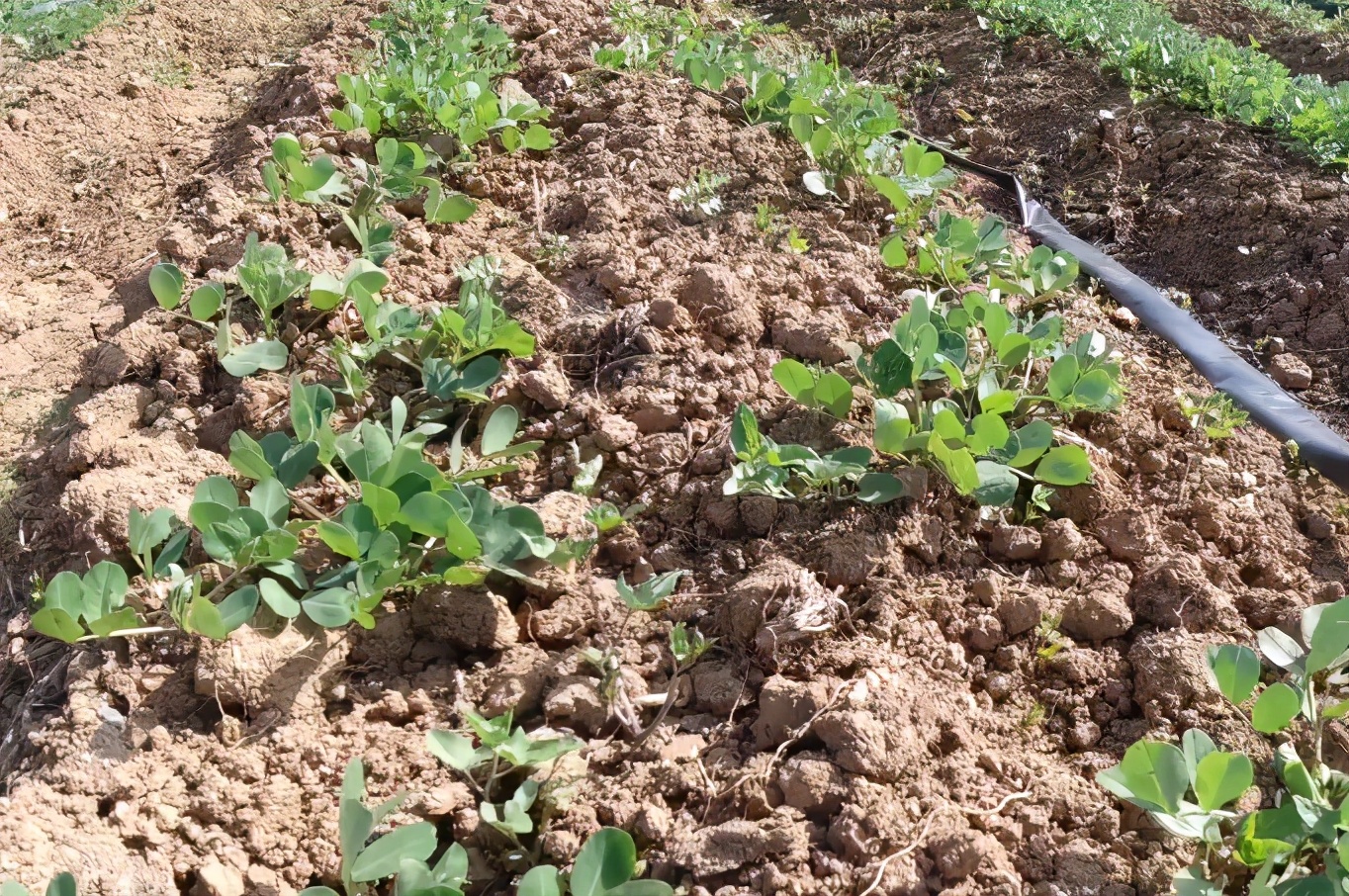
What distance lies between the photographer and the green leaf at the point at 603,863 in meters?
1.62

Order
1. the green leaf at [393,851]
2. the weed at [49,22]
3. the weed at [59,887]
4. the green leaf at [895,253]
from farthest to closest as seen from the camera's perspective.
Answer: the weed at [49,22], the green leaf at [895,253], the green leaf at [393,851], the weed at [59,887]

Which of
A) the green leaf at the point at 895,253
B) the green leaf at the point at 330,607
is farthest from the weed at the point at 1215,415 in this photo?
the green leaf at the point at 330,607

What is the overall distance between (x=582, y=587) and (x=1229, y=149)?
10.1 feet

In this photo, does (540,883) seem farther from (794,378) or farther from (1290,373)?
(1290,373)

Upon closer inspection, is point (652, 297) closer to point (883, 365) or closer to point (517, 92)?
point (883, 365)

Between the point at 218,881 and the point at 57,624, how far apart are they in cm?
58

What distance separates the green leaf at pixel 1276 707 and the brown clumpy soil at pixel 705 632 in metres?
0.13

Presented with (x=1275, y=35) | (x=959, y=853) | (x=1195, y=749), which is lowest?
(x=959, y=853)

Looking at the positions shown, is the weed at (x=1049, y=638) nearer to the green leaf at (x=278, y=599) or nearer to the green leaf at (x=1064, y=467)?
the green leaf at (x=1064, y=467)

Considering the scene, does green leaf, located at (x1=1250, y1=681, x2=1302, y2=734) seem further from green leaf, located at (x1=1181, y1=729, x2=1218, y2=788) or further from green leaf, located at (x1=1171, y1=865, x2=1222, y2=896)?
green leaf, located at (x1=1171, y1=865, x2=1222, y2=896)

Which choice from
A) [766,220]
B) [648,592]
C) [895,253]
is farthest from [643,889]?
[766,220]

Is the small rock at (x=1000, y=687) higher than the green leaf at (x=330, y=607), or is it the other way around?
the green leaf at (x=330, y=607)

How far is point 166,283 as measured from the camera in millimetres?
2754

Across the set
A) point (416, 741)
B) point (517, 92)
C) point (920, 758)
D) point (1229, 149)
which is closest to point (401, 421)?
point (416, 741)
